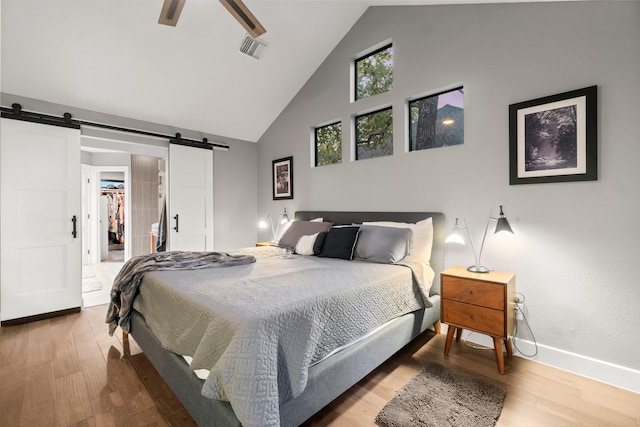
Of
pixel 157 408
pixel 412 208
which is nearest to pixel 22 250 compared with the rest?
pixel 157 408

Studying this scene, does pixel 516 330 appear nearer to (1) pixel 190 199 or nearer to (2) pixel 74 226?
(1) pixel 190 199

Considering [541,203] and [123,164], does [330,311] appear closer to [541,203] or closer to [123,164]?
[541,203]

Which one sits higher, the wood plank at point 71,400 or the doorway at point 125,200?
the doorway at point 125,200

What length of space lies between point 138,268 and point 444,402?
227 cm

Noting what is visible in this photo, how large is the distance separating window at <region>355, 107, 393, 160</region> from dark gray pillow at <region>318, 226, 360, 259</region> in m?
1.04

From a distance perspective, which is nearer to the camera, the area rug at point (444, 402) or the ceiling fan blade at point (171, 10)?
the area rug at point (444, 402)

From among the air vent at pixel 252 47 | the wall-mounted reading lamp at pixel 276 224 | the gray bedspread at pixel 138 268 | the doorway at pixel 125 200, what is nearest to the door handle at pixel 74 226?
the gray bedspread at pixel 138 268

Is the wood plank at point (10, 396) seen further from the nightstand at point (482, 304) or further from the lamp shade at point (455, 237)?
the lamp shade at point (455, 237)

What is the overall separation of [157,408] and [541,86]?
3.41m

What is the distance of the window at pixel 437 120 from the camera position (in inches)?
107

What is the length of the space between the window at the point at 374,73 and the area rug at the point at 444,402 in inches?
110

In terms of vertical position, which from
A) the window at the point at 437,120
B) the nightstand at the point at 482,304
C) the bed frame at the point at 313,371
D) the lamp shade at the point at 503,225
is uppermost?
the window at the point at 437,120

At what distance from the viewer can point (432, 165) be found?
279 centimetres

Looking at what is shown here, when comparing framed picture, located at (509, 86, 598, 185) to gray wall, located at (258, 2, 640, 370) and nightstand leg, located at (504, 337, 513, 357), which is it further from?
nightstand leg, located at (504, 337, 513, 357)
